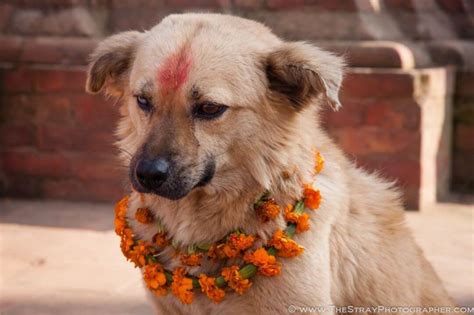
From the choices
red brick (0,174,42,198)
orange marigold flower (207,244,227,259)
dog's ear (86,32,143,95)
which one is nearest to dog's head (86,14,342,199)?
dog's ear (86,32,143,95)

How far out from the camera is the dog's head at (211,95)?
2.58 metres

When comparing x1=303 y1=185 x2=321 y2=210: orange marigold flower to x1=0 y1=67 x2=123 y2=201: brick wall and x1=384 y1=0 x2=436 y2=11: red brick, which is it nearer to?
x1=0 y1=67 x2=123 y2=201: brick wall

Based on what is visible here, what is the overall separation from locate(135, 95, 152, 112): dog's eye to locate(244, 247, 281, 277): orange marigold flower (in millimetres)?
632

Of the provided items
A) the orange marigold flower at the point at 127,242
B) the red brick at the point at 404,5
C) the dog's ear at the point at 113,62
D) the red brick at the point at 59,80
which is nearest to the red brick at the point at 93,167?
the red brick at the point at 59,80

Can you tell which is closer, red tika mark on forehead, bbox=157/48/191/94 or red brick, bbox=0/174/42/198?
red tika mark on forehead, bbox=157/48/191/94

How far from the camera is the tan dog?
8.52ft

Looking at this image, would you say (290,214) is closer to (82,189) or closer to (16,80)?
(82,189)

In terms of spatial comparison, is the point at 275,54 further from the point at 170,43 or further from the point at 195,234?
the point at 195,234

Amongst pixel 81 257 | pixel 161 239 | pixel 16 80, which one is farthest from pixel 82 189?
pixel 161 239

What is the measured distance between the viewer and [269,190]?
2754 mm

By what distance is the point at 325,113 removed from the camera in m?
5.26

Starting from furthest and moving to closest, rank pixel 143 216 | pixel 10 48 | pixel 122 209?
pixel 10 48
pixel 122 209
pixel 143 216

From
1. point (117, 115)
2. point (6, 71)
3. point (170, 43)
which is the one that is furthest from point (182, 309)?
point (6, 71)

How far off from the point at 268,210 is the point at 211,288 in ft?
1.11
